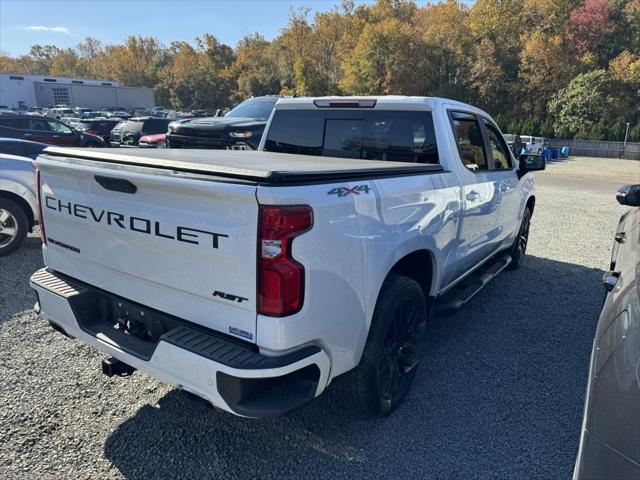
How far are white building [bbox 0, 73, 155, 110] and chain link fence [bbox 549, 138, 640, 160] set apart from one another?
6638cm

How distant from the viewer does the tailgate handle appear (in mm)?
2254

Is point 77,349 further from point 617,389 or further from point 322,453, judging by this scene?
point 617,389

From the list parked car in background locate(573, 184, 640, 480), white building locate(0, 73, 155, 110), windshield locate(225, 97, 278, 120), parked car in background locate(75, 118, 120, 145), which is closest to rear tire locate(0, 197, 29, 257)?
windshield locate(225, 97, 278, 120)

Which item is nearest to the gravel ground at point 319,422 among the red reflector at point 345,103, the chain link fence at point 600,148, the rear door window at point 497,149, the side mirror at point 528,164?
the rear door window at point 497,149

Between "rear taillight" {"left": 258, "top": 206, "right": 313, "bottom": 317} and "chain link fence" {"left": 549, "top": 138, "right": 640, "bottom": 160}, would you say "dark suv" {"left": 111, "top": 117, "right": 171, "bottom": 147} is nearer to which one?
"rear taillight" {"left": 258, "top": 206, "right": 313, "bottom": 317}

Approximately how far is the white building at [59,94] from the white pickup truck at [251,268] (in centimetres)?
7968

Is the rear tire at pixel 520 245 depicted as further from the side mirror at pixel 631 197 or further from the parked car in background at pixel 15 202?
the parked car in background at pixel 15 202

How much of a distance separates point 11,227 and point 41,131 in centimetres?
954

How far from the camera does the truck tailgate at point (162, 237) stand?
1.96 meters

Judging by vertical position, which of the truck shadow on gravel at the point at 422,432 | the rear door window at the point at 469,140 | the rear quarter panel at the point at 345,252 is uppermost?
the rear door window at the point at 469,140

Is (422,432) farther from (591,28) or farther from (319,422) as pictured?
(591,28)

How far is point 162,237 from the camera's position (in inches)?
85.8

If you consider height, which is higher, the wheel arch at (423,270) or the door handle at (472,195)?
the door handle at (472,195)

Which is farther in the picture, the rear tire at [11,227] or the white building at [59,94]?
the white building at [59,94]
